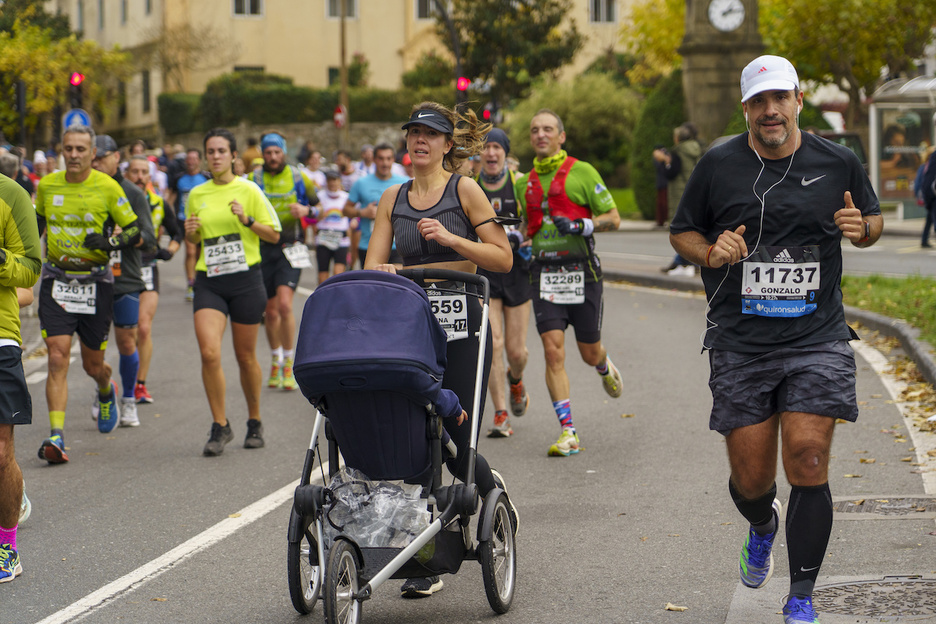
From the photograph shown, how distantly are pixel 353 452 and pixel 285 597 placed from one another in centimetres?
99

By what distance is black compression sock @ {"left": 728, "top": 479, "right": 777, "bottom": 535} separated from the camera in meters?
4.93

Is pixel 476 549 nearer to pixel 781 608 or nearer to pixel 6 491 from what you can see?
pixel 781 608

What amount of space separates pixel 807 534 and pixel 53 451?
206 inches

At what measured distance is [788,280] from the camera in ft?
15.5

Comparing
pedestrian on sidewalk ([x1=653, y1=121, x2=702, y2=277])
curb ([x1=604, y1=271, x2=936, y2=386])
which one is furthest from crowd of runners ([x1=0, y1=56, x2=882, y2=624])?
pedestrian on sidewalk ([x1=653, y1=121, x2=702, y2=277])

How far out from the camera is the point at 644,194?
102 ft

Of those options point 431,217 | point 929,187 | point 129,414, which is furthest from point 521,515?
point 929,187

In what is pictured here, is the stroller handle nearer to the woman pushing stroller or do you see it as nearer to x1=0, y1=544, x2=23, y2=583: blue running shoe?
the woman pushing stroller

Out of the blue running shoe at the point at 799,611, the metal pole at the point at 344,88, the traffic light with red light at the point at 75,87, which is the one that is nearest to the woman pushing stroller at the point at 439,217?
the blue running shoe at the point at 799,611

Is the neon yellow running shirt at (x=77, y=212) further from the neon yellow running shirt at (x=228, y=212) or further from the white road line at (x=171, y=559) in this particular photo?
the white road line at (x=171, y=559)

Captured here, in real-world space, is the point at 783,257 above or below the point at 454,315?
above

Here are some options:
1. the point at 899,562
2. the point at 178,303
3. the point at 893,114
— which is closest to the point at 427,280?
the point at 899,562

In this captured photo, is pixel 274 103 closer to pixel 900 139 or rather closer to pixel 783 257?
pixel 900 139

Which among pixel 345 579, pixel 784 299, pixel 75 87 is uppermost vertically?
pixel 75 87
